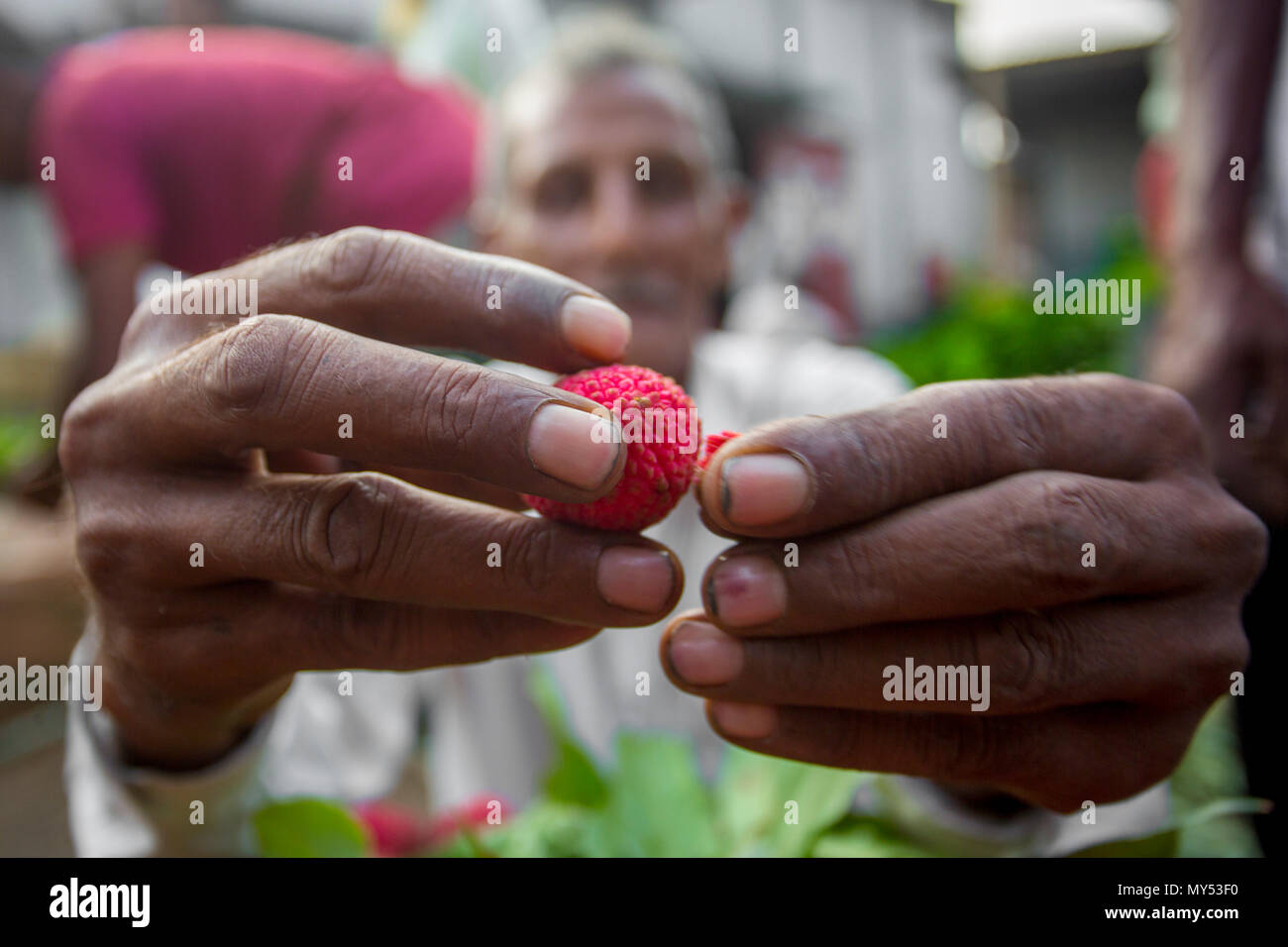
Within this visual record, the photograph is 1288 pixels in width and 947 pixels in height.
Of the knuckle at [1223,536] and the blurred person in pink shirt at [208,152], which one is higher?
the blurred person in pink shirt at [208,152]

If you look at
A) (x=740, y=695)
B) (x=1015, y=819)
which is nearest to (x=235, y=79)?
(x=740, y=695)

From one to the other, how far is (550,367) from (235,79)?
1804 mm

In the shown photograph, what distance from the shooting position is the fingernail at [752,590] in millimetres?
622

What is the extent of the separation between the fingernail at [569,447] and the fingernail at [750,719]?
25cm

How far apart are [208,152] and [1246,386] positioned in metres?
2.21

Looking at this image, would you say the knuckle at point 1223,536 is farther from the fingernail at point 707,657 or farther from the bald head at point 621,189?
the bald head at point 621,189

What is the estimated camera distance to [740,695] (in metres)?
0.67

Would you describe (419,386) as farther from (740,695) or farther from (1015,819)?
(1015,819)

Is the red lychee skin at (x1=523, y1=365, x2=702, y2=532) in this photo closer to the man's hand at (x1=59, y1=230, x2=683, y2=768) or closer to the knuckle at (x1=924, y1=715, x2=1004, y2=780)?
the man's hand at (x1=59, y1=230, x2=683, y2=768)

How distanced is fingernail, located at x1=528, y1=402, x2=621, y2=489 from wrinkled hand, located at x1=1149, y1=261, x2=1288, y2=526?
101 centimetres

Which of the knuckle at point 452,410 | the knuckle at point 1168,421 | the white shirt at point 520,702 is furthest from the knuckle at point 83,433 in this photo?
the knuckle at point 1168,421

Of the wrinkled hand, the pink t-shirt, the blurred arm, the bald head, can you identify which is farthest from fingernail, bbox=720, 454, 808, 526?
the pink t-shirt

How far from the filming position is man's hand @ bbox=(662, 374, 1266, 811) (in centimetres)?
61

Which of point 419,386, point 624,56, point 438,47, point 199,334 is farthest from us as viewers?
point 438,47
